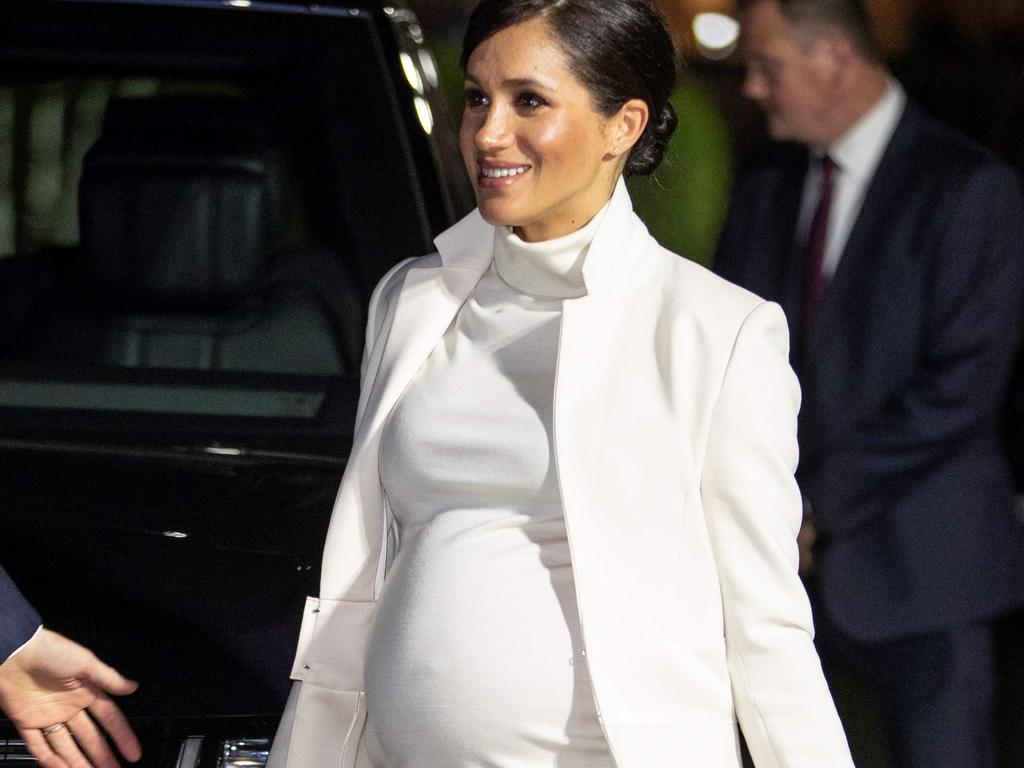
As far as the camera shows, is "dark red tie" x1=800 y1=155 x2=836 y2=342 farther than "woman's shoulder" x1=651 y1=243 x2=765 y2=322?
Yes

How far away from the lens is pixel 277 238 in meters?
2.66

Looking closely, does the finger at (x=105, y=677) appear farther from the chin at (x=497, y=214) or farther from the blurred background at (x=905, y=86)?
the blurred background at (x=905, y=86)

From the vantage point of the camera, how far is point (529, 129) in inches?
71.6

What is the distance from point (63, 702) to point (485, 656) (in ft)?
1.72

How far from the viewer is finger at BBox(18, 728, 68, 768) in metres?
1.91

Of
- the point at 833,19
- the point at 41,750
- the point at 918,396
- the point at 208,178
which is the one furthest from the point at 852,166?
the point at 41,750

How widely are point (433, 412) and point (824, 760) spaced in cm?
52

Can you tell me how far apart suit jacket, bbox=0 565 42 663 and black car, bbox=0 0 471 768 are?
1.10 ft

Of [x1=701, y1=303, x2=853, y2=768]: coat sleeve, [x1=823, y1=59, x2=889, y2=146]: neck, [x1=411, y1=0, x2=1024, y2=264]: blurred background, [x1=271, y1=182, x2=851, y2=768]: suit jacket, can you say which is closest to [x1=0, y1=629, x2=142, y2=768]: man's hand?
[x1=271, y1=182, x2=851, y2=768]: suit jacket

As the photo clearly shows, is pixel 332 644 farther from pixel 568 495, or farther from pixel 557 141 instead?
pixel 557 141

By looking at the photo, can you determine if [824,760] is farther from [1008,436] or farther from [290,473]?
[1008,436]

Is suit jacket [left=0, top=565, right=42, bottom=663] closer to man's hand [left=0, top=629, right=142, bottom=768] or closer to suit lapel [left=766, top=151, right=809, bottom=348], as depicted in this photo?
man's hand [left=0, top=629, right=142, bottom=768]

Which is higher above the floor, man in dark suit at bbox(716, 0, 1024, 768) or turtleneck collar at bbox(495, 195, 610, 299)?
turtleneck collar at bbox(495, 195, 610, 299)

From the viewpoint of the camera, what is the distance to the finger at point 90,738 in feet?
6.30
